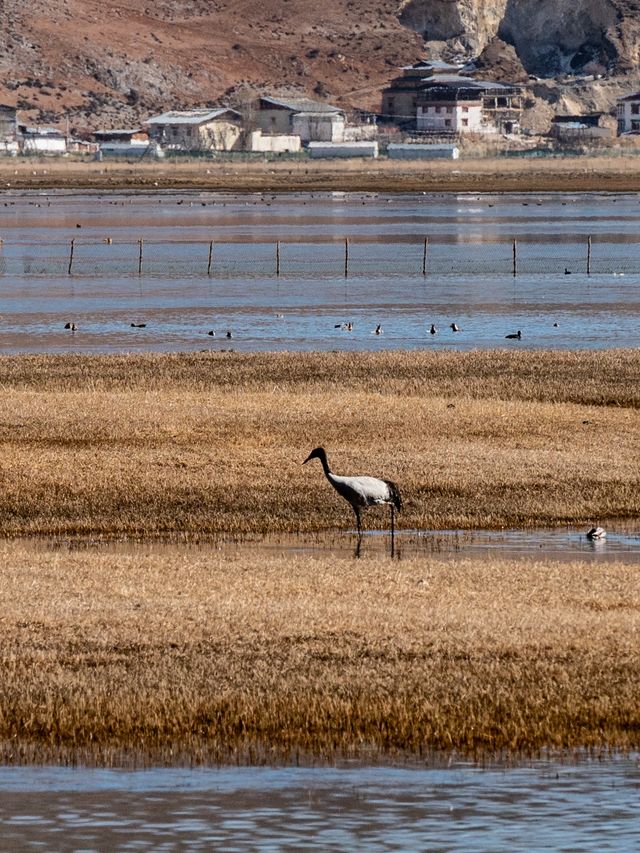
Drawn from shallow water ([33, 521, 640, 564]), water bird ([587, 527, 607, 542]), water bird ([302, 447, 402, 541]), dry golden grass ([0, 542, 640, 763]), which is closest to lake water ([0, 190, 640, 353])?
shallow water ([33, 521, 640, 564])

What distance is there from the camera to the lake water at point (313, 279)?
168 ft

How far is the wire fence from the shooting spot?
76.3m

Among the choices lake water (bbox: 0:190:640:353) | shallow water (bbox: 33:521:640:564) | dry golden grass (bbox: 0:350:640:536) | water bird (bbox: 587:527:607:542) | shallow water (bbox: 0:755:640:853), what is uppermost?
lake water (bbox: 0:190:640:353)

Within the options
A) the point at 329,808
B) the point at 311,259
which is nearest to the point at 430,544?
the point at 329,808

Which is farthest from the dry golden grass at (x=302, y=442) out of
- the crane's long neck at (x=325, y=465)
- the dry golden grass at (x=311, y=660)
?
the dry golden grass at (x=311, y=660)

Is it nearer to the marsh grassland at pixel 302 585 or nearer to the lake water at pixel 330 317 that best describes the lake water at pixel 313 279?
the lake water at pixel 330 317

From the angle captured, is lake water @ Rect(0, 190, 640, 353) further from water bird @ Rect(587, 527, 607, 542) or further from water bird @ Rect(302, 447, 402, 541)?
water bird @ Rect(302, 447, 402, 541)

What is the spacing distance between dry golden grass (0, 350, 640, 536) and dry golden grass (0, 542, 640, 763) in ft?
14.9

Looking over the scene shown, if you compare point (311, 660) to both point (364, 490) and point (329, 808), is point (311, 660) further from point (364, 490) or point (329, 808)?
point (364, 490)

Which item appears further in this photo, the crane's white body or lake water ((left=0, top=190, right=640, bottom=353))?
lake water ((left=0, top=190, right=640, bottom=353))

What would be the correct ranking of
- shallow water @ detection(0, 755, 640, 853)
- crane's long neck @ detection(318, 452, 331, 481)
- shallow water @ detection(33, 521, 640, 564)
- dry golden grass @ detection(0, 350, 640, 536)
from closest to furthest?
shallow water @ detection(0, 755, 640, 853)
crane's long neck @ detection(318, 452, 331, 481)
shallow water @ detection(33, 521, 640, 564)
dry golden grass @ detection(0, 350, 640, 536)

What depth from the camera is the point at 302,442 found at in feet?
91.9

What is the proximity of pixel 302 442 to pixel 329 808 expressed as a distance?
17.0m

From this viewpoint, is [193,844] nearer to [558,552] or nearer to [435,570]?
[435,570]
